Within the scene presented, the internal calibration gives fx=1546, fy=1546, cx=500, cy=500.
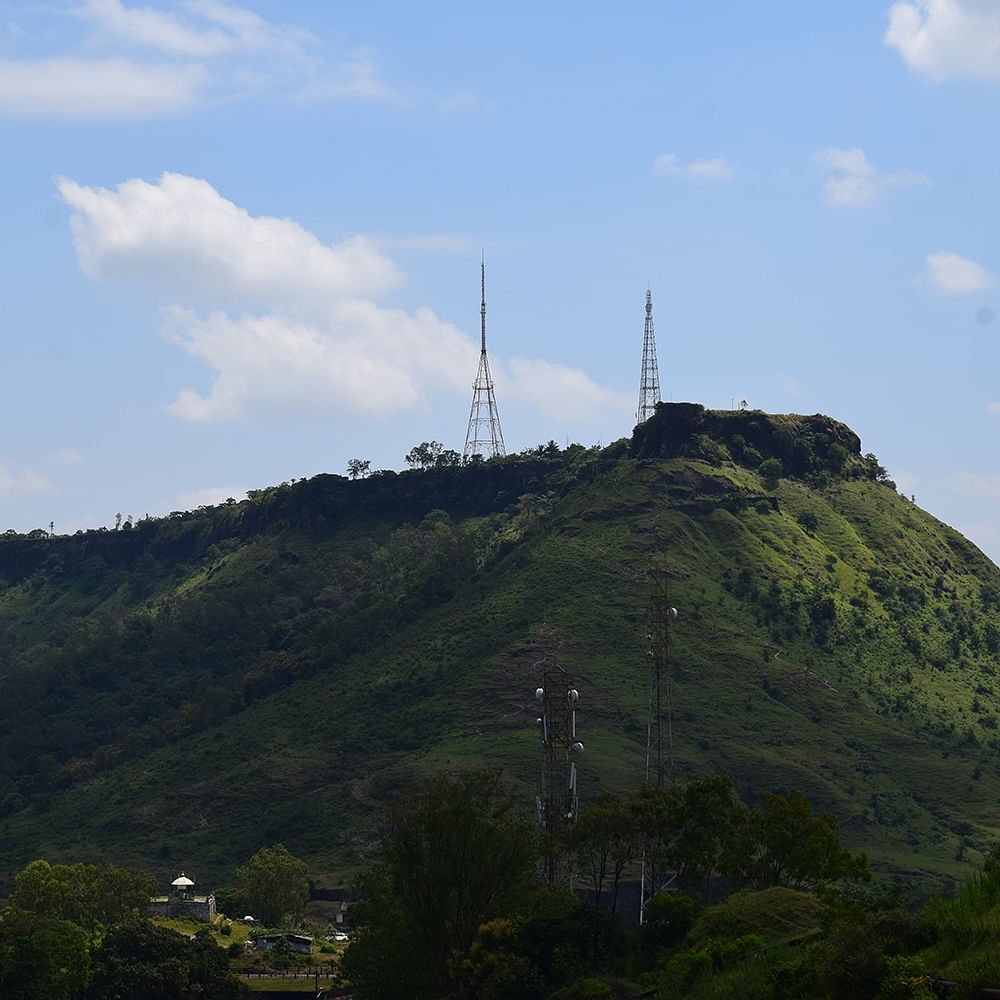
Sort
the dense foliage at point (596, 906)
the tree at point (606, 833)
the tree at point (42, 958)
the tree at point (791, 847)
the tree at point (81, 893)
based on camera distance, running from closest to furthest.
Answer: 1. the dense foliage at point (596, 906)
2. the tree at point (606, 833)
3. the tree at point (791, 847)
4. the tree at point (42, 958)
5. the tree at point (81, 893)

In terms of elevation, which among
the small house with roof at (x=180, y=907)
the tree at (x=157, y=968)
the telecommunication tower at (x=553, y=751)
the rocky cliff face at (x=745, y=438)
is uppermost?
the rocky cliff face at (x=745, y=438)

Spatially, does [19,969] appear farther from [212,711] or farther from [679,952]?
[212,711]

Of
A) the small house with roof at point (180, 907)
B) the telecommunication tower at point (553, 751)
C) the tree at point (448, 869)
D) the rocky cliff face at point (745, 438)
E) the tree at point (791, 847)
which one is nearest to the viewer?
the tree at point (448, 869)

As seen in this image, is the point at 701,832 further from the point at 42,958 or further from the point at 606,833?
the point at 42,958

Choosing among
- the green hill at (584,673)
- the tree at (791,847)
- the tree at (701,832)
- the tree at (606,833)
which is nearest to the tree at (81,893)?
the green hill at (584,673)

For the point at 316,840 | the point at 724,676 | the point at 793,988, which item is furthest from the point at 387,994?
the point at 724,676

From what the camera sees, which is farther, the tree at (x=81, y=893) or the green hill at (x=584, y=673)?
the green hill at (x=584, y=673)

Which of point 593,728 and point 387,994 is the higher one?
point 593,728

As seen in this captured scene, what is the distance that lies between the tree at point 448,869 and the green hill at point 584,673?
56234 millimetres

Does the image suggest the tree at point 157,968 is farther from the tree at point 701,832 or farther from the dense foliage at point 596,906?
the tree at point 701,832

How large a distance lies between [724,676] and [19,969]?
80149mm

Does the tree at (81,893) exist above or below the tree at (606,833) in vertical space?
below

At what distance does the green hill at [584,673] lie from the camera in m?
Answer: 127

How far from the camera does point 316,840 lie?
5079 inches
